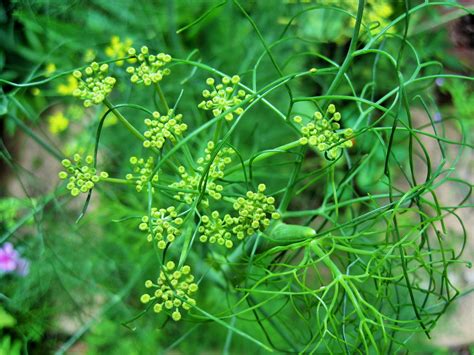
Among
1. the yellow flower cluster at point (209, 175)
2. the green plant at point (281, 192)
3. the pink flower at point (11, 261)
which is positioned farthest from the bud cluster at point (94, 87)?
the pink flower at point (11, 261)

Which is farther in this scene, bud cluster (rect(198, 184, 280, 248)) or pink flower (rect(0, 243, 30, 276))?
pink flower (rect(0, 243, 30, 276))

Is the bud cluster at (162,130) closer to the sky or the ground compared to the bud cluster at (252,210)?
closer to the sky

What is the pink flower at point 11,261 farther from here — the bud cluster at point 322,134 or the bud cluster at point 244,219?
the bud cluster at point 322,134

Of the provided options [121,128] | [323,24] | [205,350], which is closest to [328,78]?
[323,24]

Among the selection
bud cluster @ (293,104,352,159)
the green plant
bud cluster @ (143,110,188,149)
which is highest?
bud cluster @ (293,104,352,159)

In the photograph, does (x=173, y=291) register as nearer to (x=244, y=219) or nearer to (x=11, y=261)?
(x=244, y=219)

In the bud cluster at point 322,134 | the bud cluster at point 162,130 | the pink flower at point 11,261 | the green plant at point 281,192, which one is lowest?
the pink flower at point 11,261

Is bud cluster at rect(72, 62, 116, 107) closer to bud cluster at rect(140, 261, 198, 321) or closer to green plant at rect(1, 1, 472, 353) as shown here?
green plant at rect(1, 1, 472, 353)

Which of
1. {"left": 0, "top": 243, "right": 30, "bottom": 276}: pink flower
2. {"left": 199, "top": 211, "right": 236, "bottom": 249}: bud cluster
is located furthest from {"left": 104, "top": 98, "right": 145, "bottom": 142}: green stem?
{"left": 0, "top": 243, "right": 30, "bottom": 276}: pink flower
